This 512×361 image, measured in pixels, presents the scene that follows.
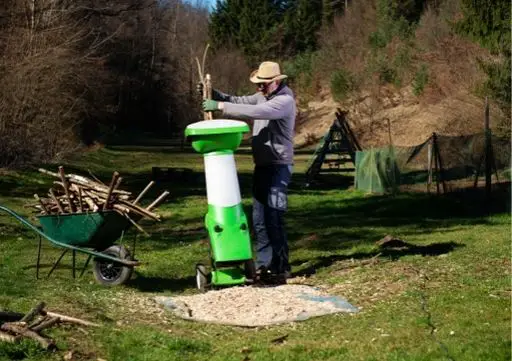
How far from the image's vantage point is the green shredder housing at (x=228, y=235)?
8.72 m

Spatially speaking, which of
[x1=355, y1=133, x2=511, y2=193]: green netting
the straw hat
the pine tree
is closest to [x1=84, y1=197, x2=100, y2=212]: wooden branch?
the straw hat

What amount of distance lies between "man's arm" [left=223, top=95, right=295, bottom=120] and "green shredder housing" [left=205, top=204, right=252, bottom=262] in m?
0.98

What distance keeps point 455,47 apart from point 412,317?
3402 centimetres

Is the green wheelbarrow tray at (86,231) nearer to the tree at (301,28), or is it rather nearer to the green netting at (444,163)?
the green netting at (444,163)

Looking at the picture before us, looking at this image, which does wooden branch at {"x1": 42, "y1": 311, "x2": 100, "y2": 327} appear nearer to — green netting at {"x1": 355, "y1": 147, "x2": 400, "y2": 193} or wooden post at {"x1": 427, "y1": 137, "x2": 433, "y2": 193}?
wooden post at {"x1": 427, "y1": 137, "x2": 433, "y2": 193}

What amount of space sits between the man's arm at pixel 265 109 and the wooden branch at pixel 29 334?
3462 mm

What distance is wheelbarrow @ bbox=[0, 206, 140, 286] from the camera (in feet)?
31.0

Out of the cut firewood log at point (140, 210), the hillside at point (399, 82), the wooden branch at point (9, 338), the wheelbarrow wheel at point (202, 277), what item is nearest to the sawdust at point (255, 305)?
the wheelbarrow wheel at point (202, 277)

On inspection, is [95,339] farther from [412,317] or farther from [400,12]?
[400,12]

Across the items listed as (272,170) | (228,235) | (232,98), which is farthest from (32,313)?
(232,98)

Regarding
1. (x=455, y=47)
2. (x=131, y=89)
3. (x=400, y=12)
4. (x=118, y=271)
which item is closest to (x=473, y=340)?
(x=118, y=271)

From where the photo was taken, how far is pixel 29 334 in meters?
6.29

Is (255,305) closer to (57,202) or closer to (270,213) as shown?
(270,213)

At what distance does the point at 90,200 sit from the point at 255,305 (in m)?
2.75
